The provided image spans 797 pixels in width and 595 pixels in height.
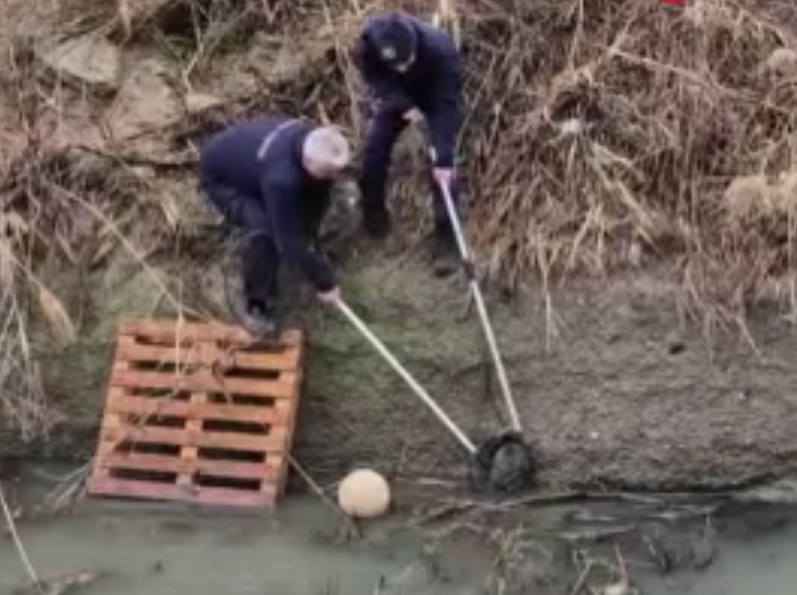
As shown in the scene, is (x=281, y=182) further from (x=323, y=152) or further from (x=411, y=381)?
(x=411, y=381)

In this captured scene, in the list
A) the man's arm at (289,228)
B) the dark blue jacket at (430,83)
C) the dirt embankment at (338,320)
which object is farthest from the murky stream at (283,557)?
the dark blue jacket at (430,83)

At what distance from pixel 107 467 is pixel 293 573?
0.95 metres

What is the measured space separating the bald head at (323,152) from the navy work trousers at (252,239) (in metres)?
0.34

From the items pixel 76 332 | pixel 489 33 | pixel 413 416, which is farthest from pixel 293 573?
pixel 489 33

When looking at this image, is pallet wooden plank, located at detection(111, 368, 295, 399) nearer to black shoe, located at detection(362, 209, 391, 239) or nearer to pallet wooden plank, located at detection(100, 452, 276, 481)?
pallet wooden plank, located at detection(100, 452, 276, 481)

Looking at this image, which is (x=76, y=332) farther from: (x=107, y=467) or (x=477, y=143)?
(x=477, y=143)

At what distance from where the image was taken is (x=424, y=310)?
6023 millimetres

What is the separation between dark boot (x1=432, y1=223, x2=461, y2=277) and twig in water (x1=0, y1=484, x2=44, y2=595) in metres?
1.76

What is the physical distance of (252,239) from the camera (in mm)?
5867

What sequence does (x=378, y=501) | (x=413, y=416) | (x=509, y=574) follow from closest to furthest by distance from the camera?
(x=509, y=574)
(x=378, y=501)
(x=413, y=416)

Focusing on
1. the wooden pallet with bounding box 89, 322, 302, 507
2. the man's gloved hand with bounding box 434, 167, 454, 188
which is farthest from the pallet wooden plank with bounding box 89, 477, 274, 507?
the man's gloved hand with bounding box 434, 167, 454, 188

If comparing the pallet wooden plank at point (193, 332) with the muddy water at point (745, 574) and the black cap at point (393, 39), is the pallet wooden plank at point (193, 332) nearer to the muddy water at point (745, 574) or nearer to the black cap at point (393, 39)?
the black cap at point (393, 39)

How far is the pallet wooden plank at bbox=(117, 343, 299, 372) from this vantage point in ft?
19.5

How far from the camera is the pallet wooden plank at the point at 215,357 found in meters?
5.95
